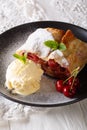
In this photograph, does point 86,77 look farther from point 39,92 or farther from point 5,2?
point 5,2

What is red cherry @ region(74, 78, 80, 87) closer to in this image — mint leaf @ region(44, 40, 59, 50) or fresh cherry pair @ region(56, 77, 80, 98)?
fresh cherry pair @ region(56, 77, 80, 98)

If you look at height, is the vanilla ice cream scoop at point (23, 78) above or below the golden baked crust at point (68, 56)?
below

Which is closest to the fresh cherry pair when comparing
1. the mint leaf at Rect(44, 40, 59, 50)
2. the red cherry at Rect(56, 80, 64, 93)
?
the red cherry at Rect(56, 80, 64, 93)

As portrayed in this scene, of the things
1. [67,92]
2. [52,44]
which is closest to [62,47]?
[52,44]

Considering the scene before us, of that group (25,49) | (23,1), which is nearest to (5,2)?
(23,1)

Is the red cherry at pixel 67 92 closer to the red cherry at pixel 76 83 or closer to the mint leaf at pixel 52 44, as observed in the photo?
the red cherry at pixel 76 83

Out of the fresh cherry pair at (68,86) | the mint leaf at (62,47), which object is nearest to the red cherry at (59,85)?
the fresh cherry pair at (68,86)

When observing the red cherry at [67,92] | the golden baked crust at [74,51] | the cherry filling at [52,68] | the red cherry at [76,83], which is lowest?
the red cherry at [67,92]
